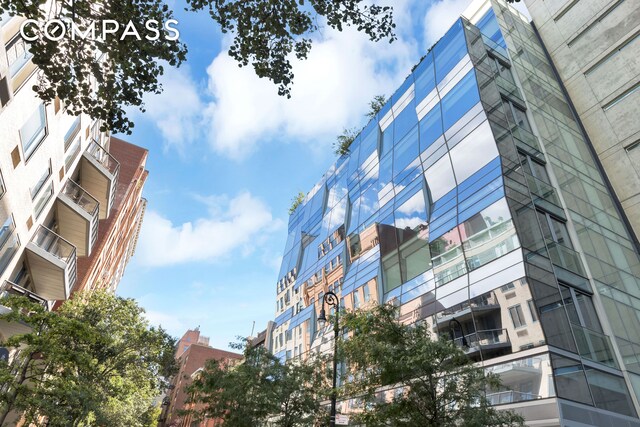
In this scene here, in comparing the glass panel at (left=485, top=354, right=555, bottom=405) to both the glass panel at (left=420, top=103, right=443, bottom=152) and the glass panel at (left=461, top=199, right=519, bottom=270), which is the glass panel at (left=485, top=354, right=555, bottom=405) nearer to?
the glass panel at (left=461, top=199, right=519, bottom=270)

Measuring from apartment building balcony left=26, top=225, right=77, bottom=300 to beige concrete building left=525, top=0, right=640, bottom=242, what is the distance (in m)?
28.1

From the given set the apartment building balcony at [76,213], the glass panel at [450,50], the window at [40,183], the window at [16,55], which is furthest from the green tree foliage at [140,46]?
the glass panel at [450,50]

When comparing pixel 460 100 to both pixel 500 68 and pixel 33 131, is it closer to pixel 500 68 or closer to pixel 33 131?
pixel 500 68

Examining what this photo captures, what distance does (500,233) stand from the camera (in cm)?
1573

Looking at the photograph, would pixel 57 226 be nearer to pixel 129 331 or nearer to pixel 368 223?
pixel 129 331

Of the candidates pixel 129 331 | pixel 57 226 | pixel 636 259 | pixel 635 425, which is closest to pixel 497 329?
pixel 635 425

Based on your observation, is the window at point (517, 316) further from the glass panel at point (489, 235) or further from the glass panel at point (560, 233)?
the glass panel at point (560, 233)

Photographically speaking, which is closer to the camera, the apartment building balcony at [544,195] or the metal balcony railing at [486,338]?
the metal balcony railing at [486,338]

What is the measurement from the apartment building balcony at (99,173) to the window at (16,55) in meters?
8.42

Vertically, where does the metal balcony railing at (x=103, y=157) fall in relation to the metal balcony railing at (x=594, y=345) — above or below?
above

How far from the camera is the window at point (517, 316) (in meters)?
13.6

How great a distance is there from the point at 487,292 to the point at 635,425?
19.3ft

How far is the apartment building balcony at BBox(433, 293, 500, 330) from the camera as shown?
1473 cm

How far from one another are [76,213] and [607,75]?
30.5 m
